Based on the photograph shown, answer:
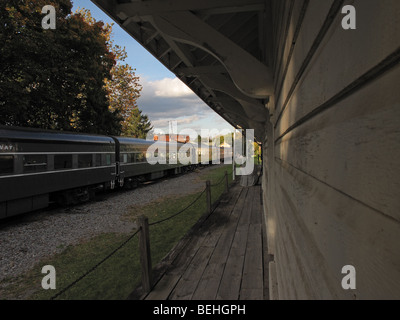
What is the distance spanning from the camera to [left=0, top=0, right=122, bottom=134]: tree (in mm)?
11164

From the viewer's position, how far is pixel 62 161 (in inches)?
395

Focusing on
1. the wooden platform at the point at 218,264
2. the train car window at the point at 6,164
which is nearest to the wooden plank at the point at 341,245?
the wooden platform at the point at 218,264

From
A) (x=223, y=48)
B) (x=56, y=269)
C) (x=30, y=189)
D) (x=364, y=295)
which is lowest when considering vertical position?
(x=56, y=269)

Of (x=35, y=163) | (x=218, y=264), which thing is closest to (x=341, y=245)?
(x=218, y=264)

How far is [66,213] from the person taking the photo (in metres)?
9.32

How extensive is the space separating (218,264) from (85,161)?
8947mm

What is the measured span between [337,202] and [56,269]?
563 cm

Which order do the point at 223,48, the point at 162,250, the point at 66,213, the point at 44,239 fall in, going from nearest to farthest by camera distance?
the point at 223,48 < the point at 162,250 < the point at 44,239 < the point at 66,213

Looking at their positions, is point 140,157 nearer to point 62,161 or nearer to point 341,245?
point 62,161

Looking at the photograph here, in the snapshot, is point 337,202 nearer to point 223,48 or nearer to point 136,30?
point 223,48

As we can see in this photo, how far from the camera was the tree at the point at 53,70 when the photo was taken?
1116cm

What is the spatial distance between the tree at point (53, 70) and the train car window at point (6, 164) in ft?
13.9

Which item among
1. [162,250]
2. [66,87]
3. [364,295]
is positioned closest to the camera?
[364,295]
